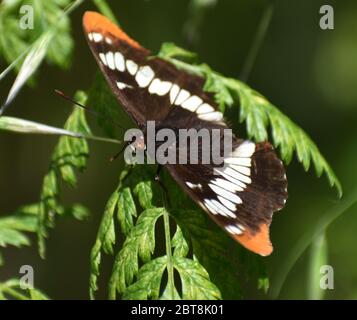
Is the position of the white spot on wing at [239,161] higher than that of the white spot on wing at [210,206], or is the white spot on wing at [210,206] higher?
the white spot on wing at [239,161]

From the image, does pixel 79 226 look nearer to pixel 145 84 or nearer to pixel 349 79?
pixel 349 79

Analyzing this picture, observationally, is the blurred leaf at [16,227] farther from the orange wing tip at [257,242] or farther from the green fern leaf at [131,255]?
the orange wing tip at [257,242]

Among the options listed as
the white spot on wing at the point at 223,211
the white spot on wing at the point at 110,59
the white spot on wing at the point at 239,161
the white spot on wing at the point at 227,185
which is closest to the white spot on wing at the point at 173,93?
the white spot on wing at the point at 110,59

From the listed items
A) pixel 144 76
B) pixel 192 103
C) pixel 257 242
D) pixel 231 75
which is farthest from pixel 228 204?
pixel 231 75

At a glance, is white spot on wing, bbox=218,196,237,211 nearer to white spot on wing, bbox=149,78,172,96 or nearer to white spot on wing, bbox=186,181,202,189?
white spot on wing, bbox=186,181,202,189

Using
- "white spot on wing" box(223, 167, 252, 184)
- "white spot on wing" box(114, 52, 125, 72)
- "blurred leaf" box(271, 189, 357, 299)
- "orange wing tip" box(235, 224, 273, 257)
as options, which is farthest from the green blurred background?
"orange wing tip" box(235, 224, 273, 257)

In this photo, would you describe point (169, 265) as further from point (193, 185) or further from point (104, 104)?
point (104, 104)
